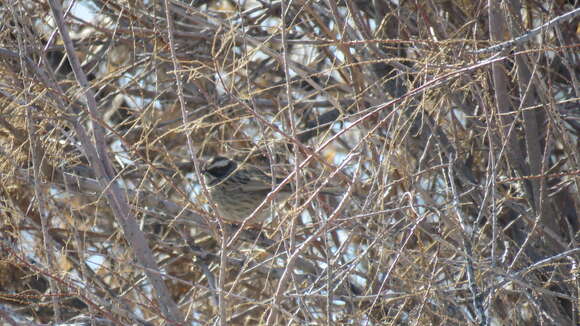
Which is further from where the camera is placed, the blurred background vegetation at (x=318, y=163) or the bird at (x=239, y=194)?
the bird at (x=239, y=194)

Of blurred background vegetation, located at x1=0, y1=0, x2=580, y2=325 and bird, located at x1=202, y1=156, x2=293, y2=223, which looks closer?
blurred background vegetation, located at x1=0, y1=0, x2=580, y2=325

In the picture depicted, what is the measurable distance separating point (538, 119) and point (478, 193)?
0.71m

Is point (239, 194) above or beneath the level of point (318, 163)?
beneath

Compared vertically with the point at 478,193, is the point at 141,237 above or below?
above

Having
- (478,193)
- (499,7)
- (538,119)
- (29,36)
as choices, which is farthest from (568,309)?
(29,36)

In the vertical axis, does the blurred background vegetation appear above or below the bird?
above

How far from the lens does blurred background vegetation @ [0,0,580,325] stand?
10.5 ft

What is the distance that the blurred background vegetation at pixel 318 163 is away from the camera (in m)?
3.21

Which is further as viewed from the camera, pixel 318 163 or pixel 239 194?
pixel 239 194

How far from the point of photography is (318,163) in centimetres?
466

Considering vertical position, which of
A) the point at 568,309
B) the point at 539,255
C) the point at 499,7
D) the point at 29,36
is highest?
the point at 29,36

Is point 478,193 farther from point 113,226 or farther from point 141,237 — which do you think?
point 113,226

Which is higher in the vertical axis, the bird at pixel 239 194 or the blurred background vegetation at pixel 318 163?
the blurred background vegetation at pixel 318 163

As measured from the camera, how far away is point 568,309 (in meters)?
4.60
